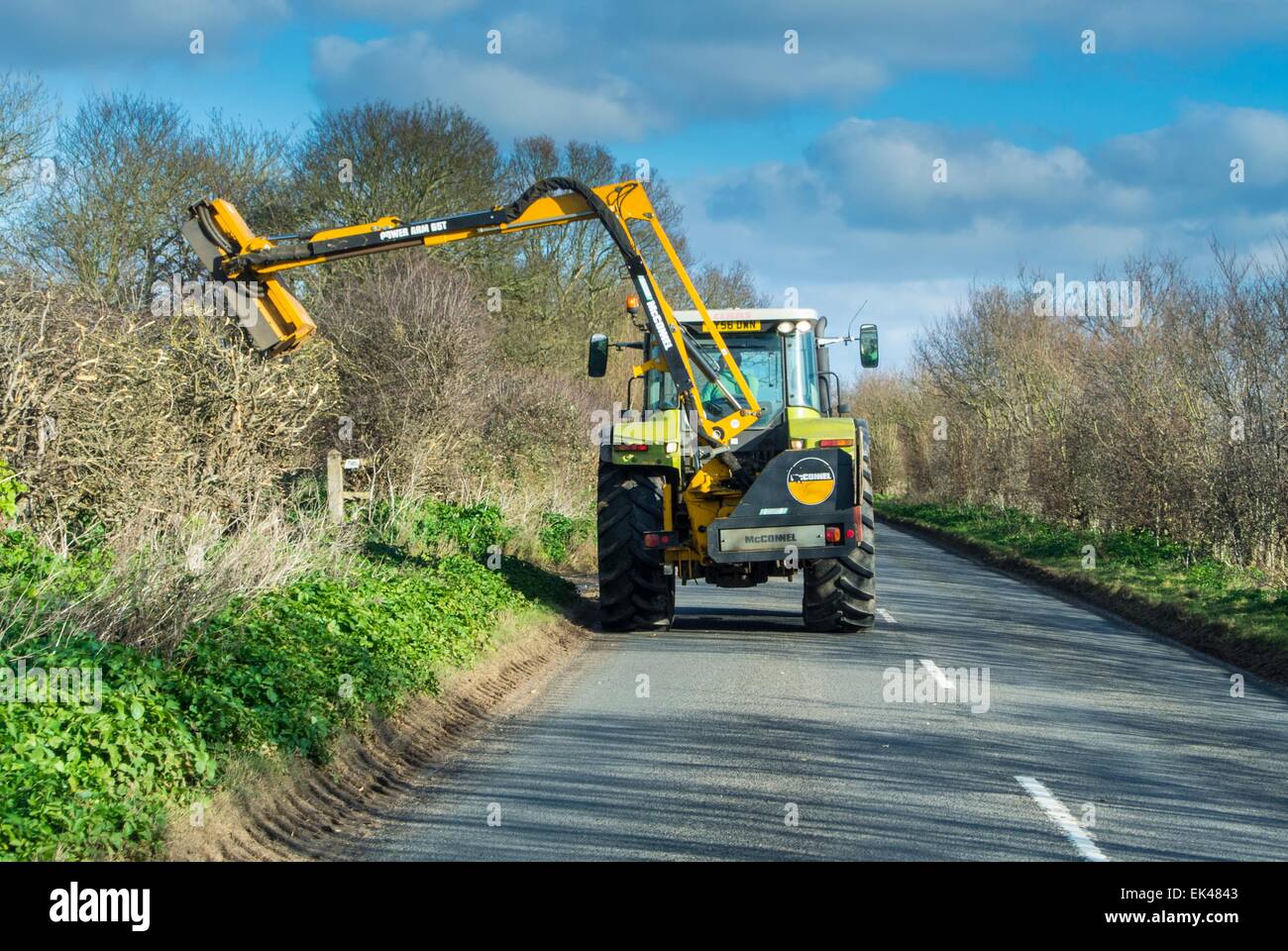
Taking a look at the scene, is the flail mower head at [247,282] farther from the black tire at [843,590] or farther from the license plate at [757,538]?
the black tire at [843,590]

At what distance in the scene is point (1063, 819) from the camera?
261 inches

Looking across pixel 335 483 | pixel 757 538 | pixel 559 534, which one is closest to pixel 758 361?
pixel 757 538

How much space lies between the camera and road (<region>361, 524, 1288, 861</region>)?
6297 mm

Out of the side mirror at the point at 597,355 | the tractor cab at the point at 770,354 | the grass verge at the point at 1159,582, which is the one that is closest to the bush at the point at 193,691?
the side mirror at the point at 597,355

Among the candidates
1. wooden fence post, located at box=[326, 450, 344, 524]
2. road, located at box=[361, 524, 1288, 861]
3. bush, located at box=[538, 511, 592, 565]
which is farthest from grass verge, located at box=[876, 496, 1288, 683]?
wooden fence post, located at box=[326, 450, 344, 524]

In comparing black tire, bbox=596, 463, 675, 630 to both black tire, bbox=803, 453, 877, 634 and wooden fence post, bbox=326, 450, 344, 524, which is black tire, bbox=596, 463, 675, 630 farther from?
wooden fence post, bbox=326, 450, 344, 524

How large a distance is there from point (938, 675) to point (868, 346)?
4.30 meters

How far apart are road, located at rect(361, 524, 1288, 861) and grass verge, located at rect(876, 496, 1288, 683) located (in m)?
0.75

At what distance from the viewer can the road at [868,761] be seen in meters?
6.30

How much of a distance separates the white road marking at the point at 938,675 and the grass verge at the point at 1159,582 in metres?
2.99

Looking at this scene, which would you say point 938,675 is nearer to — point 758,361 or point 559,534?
point 758,361
